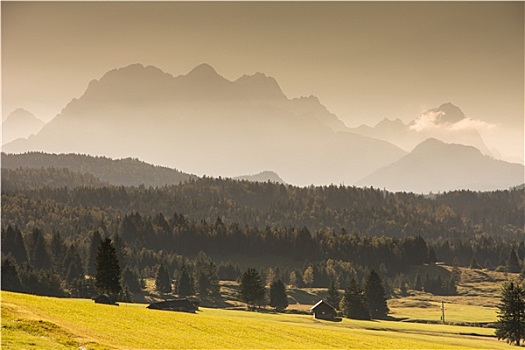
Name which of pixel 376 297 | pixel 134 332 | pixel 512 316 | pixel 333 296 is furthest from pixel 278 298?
pixel 134 332

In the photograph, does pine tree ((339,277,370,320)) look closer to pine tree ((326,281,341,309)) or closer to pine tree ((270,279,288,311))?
pine tree ((326,281,341,309))

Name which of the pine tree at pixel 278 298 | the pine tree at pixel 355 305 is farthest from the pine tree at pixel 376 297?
the pine tree at pixel 278 298

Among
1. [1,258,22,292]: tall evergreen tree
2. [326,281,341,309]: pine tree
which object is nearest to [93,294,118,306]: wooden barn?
Answer: [1,258,22,292]: tall evergreen tree

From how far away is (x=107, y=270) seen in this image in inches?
5034

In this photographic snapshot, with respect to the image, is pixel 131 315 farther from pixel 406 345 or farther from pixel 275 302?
pixel 275 302

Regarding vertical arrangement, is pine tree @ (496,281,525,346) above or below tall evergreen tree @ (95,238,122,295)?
below

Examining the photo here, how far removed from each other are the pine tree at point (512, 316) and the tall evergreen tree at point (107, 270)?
71.5 metres

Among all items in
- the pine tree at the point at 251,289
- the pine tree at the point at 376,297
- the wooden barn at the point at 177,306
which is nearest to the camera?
the wooden barn at the point at 177,306

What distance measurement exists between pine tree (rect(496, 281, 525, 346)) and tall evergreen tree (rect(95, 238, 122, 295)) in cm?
7148

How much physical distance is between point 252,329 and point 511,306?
58457 mm

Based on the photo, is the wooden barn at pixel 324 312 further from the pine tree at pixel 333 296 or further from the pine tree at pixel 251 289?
the pine tree at pixel 251 289

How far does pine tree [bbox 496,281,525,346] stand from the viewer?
111312mm

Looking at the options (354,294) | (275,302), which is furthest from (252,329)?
(275,302)

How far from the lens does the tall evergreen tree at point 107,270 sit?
128 meters
